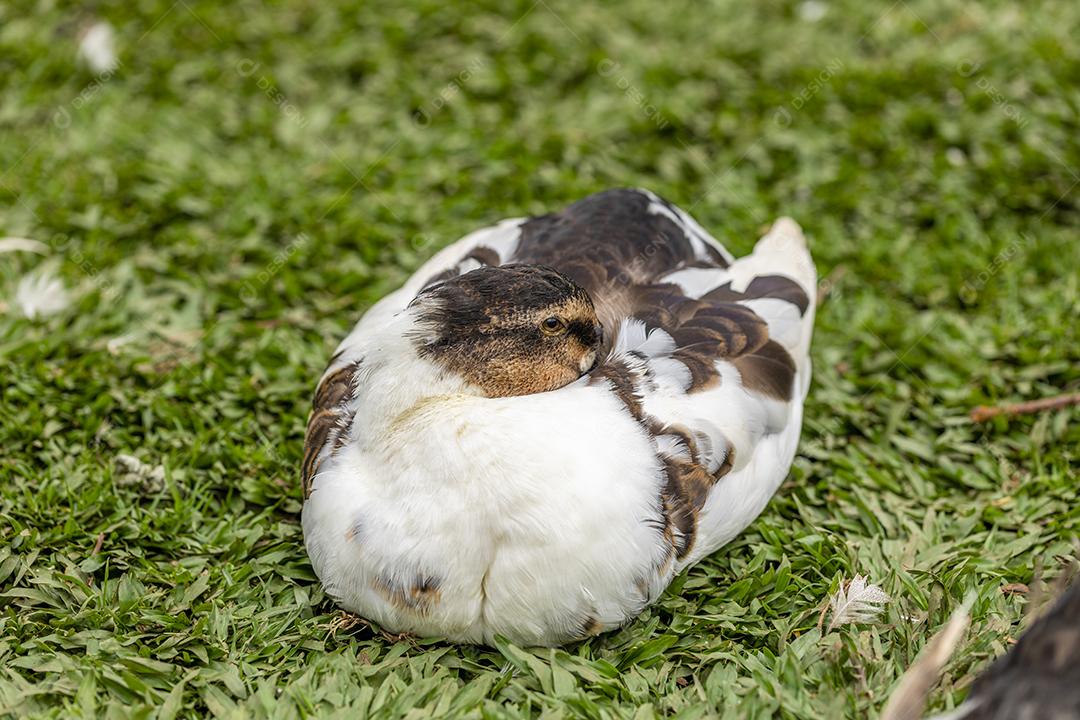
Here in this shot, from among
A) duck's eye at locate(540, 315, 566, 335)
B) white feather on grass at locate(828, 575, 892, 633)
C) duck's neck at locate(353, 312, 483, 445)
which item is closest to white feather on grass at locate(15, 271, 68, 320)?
duck's neck at locate(353, 312, 483, 445)

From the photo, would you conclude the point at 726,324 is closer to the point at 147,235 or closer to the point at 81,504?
the point at 81,504

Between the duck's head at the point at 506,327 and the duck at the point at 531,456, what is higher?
the duck's head at the point at 506,327

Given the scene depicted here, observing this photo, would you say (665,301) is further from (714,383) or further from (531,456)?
(531,456)

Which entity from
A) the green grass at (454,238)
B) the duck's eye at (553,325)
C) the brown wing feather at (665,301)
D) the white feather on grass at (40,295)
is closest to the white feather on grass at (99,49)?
the green grass at (454,238)

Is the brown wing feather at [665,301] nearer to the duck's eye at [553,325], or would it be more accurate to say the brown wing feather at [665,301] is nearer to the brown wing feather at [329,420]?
the duck's eye at [553,325]

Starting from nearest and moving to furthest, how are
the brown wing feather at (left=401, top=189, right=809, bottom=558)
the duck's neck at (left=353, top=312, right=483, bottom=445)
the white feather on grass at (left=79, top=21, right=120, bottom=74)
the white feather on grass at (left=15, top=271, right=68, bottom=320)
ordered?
1. the duck's neck at (left=353, top=312, right=483, bottom=445)
2. the brown wing feather at (left=401, top=189, right=809, bottom=558)
3. the white feather on grass at (left=15, top=271, right=68, bottom=320)
4. the white feather on grass at (left=79, top=21, right=120, bottom=74)

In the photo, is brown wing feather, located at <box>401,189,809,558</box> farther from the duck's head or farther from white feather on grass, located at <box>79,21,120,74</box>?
white feather on grass, located at <box>79,21,120,74</box>

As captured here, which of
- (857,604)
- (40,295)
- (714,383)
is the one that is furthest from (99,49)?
(857,604)
